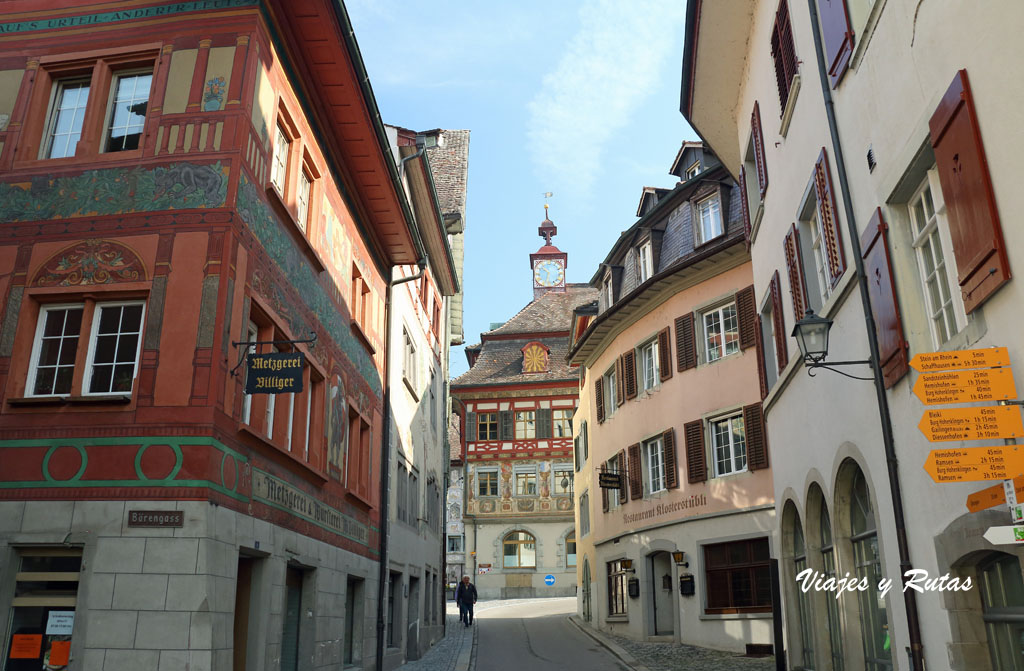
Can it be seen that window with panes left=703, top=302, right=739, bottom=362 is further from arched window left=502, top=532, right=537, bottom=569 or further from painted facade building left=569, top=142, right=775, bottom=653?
arched window left=502, top=532, right=537, bottom=569

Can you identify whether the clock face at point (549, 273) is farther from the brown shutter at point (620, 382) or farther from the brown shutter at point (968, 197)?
the brown shutter at point (968, 197)

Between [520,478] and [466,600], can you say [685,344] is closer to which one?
[466,600]

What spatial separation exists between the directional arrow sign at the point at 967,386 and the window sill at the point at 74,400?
6.87 meters

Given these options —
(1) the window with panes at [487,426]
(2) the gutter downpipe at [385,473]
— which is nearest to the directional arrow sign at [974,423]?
(2) the gutter downpipe at [385,473]

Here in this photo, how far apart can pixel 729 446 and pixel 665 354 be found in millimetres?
3279

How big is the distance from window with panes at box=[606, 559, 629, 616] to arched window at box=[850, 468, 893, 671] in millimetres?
15014

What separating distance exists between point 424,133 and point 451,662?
1186 centimetres

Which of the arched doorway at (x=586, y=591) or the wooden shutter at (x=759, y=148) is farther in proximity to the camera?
the arched doorway at (x=586, y=591)

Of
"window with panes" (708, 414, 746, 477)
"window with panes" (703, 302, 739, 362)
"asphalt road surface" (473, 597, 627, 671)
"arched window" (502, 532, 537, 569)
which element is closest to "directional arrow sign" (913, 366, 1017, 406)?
"asphalt road surface" (473, 597, 627, 671)

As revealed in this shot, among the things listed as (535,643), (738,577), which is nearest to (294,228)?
(738,577)

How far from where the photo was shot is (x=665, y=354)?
73.0 feet

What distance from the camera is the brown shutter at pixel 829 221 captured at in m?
9.00

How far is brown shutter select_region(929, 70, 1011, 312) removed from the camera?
5223 mm

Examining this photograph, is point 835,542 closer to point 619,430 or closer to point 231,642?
point 231,642
